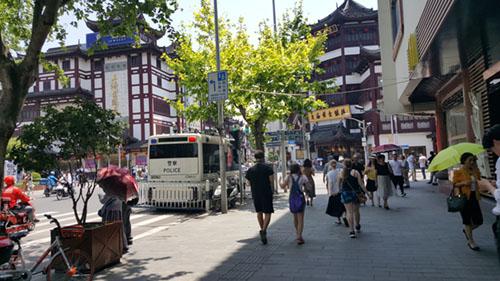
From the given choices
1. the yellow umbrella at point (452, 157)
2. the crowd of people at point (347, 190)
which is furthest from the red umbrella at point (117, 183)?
the yellow umbrella at point (452, 157)

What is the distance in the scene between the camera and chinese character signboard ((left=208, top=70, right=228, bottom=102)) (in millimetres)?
13750

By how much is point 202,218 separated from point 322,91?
1007 centimetres

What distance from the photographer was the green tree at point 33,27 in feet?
19.0

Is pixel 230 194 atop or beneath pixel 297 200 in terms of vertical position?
beneath

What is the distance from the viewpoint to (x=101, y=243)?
21.3 ft

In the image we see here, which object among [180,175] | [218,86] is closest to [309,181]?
[218,86]

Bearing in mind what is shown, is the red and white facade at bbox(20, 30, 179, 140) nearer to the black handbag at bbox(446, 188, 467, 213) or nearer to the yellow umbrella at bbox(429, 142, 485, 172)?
the yellow umbrella at bbox(429, 142, 485, 172)

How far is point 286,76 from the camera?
61.1 ft

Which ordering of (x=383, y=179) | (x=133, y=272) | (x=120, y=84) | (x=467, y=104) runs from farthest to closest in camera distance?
(x=120, y=84) → (x=467, y=104) → (x=383, y=179) → (x=133, y=272)

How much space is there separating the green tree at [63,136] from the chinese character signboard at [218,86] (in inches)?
270

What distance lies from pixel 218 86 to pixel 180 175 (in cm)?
334

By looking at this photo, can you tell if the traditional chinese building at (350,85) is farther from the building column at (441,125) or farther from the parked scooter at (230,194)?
the parked scooter at (230,194)

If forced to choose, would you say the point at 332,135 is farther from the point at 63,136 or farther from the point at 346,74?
the point at 63,136

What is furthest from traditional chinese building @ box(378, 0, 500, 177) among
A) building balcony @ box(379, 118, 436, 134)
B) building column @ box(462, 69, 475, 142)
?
building balcony @ box(379, 118, 436, 134)
